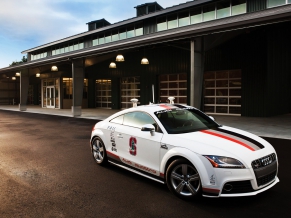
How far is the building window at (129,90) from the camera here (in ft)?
82.4

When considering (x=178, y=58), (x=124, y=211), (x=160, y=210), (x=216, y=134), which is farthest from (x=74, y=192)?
(x=178, y=58)

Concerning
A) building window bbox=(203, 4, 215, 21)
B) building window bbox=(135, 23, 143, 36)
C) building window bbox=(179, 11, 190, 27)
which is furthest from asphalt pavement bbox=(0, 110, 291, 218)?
building window bbox=(135, 23, 143, 36)

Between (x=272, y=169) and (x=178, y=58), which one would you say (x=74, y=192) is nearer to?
(x=272, y=169)

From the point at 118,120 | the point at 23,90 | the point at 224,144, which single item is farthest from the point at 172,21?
the point at 224,144

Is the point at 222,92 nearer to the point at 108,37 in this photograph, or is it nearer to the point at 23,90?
the point at 108,37

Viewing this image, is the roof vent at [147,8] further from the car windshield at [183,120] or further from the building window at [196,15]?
the car windshield at [183,120]

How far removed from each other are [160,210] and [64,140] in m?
6.63

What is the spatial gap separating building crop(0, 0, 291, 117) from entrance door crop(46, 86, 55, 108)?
11cm

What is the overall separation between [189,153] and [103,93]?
2544cm

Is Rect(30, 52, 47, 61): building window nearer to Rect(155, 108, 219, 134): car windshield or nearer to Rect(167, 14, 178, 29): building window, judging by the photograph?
Rect(167, 14, 178, 29): building window

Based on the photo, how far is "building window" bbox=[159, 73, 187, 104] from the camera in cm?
2161

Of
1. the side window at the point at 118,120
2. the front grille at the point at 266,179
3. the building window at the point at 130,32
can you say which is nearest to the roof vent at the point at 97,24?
the building window at the point at 130,32

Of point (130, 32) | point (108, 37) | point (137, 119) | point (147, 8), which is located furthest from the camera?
point (108, 37)

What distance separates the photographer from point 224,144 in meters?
4.14
